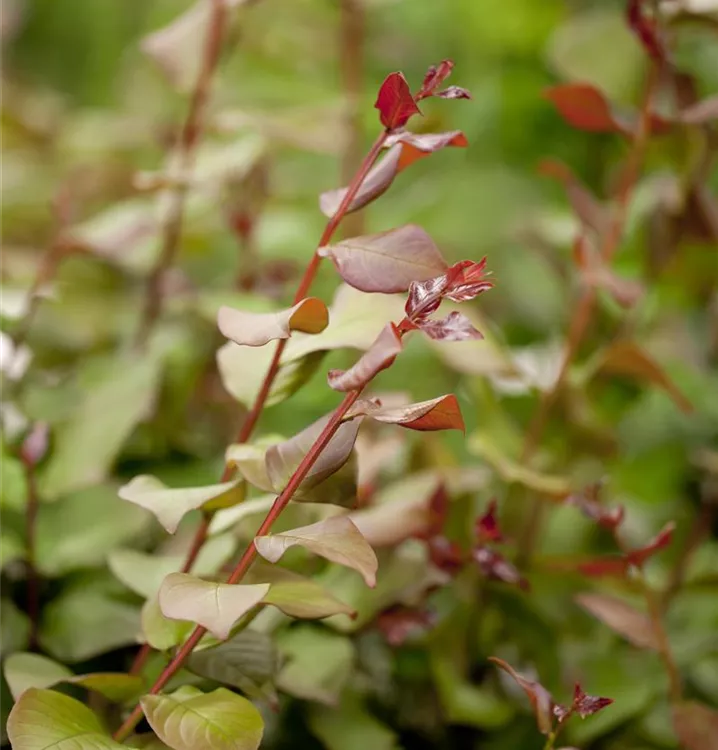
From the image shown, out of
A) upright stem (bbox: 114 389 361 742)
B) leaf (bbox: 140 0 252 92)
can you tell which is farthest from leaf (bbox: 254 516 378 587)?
leaf (bbox: 140 0 252 92)

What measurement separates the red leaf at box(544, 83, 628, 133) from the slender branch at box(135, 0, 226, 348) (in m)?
0.23

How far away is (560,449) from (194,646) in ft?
1.07

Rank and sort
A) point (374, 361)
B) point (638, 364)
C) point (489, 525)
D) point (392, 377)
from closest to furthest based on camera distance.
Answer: point (374, 361) → point (489, 525) → point (638, 364) → point (392, 377)

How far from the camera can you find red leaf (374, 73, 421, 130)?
1.11ft

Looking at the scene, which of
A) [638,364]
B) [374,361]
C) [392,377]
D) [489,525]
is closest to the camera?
[374,361]

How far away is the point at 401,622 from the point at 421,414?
0.18 m

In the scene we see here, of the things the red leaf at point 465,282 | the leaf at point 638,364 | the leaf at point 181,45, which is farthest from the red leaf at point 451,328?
the leaf at point 181,45

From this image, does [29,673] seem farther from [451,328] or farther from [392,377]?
[392,377]

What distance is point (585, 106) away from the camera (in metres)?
0.52

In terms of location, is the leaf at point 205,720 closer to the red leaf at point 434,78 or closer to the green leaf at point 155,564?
the green leaf at point 155,564

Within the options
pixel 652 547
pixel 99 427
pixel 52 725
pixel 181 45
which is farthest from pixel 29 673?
pixel 181 45

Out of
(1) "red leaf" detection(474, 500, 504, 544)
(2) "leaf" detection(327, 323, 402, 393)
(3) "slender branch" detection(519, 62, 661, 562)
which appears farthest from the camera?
(3) "slender branch" detection(519, 62, 661, 562)

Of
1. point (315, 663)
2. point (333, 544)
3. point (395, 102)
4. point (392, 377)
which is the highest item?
point (395, 102)

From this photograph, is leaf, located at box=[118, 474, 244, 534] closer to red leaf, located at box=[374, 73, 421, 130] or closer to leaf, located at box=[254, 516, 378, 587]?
leaf, located at box=[254, 516, 378, 587]
